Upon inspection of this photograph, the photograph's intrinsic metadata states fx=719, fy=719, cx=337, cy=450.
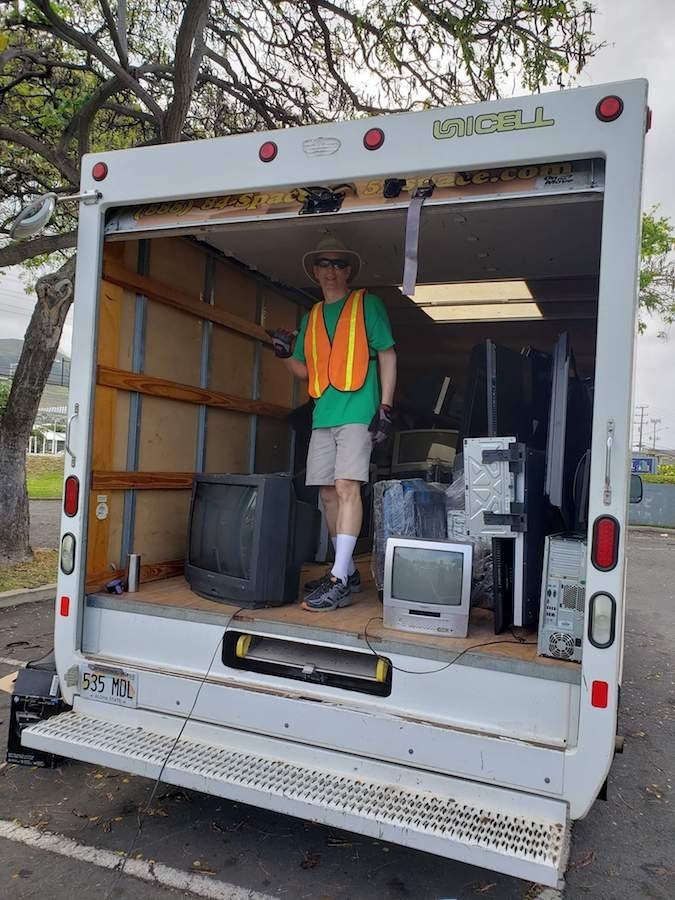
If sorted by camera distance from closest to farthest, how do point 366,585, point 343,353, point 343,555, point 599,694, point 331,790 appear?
1. point 599,694
2. point 331,790
3. point 343,555
4. point 343,353
5. point 366,585

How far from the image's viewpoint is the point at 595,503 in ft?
7.36

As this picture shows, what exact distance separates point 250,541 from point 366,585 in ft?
3.13

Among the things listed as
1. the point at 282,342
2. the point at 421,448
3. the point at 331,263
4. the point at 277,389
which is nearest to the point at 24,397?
the point at 277,389

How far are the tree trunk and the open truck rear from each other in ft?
12.9

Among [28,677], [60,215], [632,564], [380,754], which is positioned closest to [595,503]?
[380,754]

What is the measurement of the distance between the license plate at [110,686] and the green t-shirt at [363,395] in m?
1.50

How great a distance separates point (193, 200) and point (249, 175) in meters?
0.32

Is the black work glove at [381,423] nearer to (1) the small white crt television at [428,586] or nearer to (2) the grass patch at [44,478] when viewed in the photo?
(1) the small white crt television at [428,586]

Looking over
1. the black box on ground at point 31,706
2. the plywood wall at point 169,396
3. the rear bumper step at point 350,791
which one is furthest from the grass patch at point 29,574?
the rear bumper step at point 350,791

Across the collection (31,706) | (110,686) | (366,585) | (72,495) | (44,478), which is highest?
(72,495)

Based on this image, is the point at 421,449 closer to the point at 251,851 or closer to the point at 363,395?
the point at 363,395

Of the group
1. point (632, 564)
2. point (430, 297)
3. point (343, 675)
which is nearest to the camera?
point (343, 675)

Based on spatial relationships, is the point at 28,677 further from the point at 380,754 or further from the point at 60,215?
the point at 60,215

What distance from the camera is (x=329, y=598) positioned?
10.4 ft
